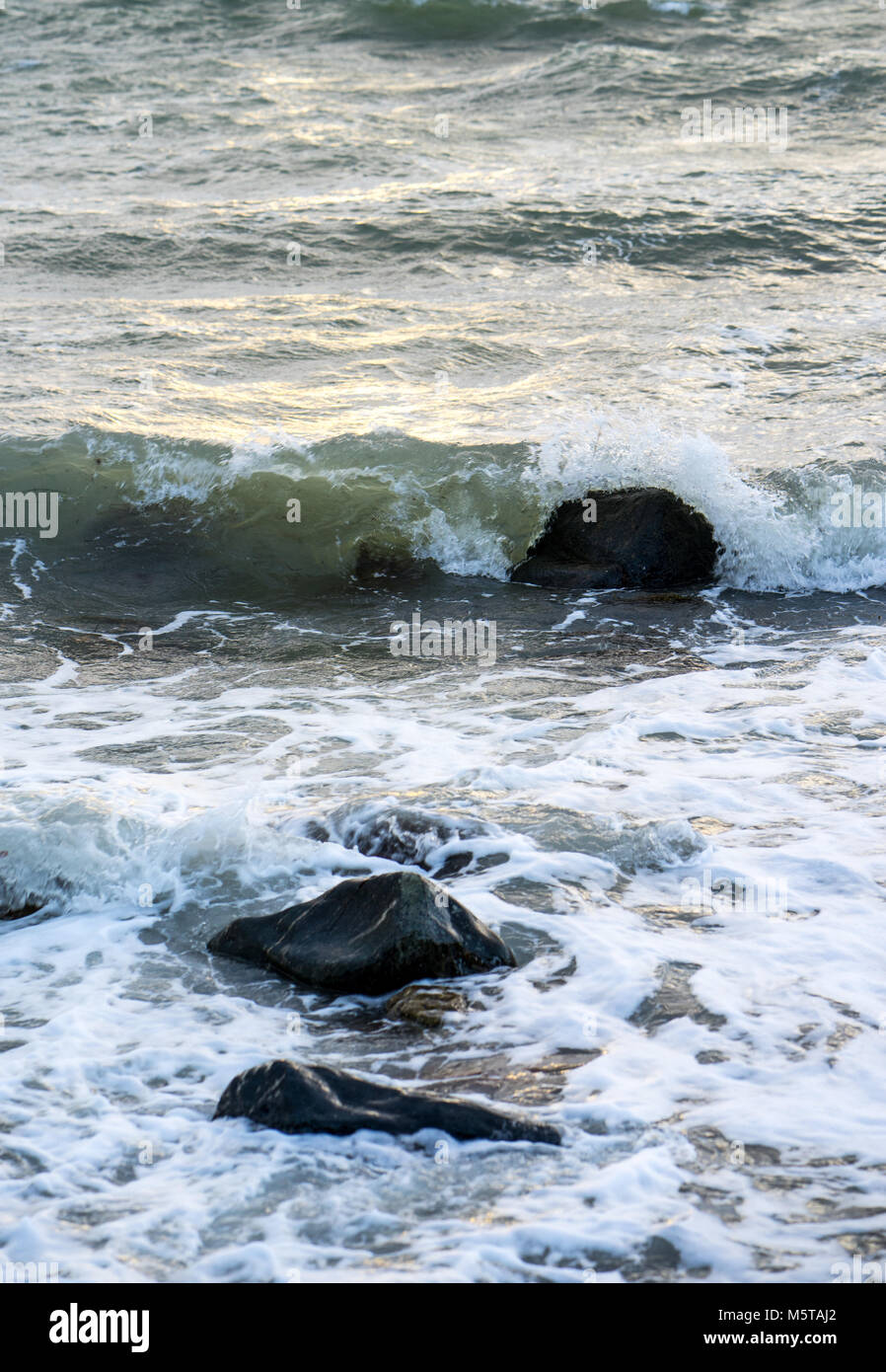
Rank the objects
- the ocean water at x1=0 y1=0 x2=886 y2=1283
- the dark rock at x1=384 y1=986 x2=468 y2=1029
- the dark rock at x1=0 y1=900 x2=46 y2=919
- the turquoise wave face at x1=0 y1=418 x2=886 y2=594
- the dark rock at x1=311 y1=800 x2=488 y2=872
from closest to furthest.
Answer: the ocean water at x1=0 y1=0 x2=886 y2=1283 → the dark rock at x1=384 y1=986 x2=468 y2=1029 → the dark rock at x1=0 y1=900 x2=46 y2=919 → the dark rock at x1=311 y1=800 x2=488 y2=872 → the turquoise wave face at x1=0 y1=418 x2=886 y2=594

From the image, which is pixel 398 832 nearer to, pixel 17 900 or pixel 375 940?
pixel 375 940

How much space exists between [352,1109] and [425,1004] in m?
0.66

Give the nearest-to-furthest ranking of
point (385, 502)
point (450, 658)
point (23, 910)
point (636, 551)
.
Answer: point (23, 910) < point (450, 658) < point (636, 551) < point (385, 502)

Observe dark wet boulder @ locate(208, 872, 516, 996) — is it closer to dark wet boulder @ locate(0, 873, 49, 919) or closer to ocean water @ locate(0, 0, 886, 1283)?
ocean water @ locate(0, 0, 886, 1283)

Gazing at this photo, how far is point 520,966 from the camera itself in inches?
165

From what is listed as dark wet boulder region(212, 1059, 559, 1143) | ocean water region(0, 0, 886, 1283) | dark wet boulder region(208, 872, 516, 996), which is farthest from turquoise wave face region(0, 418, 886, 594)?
dark wet boulder region(212, 1059, 559, 1143)

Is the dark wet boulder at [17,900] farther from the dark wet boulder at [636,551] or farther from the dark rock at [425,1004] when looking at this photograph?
the dark wet boulder at [636,551]

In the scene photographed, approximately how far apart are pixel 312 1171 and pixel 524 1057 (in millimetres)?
768

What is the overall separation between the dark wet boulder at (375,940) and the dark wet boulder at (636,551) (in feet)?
15.3

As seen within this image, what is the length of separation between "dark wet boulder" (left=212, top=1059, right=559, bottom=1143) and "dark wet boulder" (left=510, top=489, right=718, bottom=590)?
557 centimetres

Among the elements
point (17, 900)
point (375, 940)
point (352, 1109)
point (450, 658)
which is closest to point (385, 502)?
point (450, 658)

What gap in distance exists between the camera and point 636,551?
28.2 ft

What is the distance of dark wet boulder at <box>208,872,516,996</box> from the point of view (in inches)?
159
